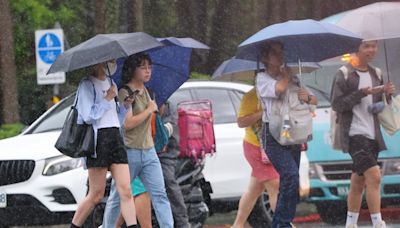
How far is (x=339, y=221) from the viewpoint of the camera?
12703mm

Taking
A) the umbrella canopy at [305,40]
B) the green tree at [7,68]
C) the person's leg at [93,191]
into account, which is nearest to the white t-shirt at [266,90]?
the umbrella canopy at [305,40]

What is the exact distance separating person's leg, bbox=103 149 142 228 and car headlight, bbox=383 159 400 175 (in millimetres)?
3573

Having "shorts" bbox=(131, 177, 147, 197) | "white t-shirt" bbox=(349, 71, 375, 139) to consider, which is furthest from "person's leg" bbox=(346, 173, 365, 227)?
"shorts" bbox=(131, 177, 147, 197)

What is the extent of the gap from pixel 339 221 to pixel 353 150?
330 centimetres

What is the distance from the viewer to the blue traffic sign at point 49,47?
1734cm

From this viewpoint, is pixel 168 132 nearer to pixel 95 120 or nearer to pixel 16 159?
pixel 95 120

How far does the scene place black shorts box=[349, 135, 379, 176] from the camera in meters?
9.47

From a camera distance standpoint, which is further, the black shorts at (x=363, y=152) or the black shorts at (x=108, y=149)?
the black shorts at (x=363, y=152)

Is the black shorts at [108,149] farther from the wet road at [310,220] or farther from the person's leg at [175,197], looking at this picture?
the wet road at [310,220]

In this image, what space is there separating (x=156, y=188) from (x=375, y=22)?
2.56 m

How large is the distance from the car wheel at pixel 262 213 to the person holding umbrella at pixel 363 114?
215 cm

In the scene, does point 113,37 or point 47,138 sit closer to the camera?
point 113,37

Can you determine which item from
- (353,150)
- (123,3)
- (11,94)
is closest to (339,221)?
(353,150)

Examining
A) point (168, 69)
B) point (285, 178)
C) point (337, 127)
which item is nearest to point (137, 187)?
point (168, 69)
